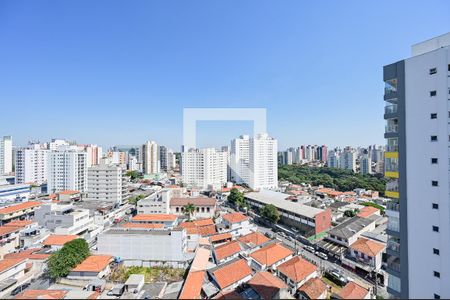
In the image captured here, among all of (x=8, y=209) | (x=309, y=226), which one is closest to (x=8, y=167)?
(x=8, y=209)

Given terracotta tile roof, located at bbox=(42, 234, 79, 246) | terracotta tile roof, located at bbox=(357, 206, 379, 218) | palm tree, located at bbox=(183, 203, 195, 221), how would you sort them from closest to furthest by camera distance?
terracotta tile roof, located at bbox=(42, 234, 79, 246) < terracotta tile roof, located at bbox=(357, 206, 379, 218) < palm tree, located at bbox=(183, 203, 195, 221)

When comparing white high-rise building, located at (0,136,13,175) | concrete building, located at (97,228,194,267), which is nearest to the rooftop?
concrete building, located at (97,228,194,267)

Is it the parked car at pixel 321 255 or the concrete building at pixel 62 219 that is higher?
the concrete building at pixel 62 219

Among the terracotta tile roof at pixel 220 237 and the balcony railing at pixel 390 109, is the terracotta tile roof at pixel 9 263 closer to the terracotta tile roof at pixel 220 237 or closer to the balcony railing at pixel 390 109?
the terracotta tile roof at pixel 220 237

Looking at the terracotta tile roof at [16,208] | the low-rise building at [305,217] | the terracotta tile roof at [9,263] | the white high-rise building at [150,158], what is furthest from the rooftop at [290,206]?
the white high-rise building at [150,158]

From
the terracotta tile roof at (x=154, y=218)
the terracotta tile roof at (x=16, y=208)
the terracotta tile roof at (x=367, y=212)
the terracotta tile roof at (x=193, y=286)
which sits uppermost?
the terracotta tile roof at (x=16, y=208)

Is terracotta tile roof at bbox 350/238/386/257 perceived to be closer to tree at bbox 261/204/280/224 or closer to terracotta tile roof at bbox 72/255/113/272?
tree at bbox 261/204/280/224

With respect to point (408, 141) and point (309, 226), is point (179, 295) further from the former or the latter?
point (309, 226)
